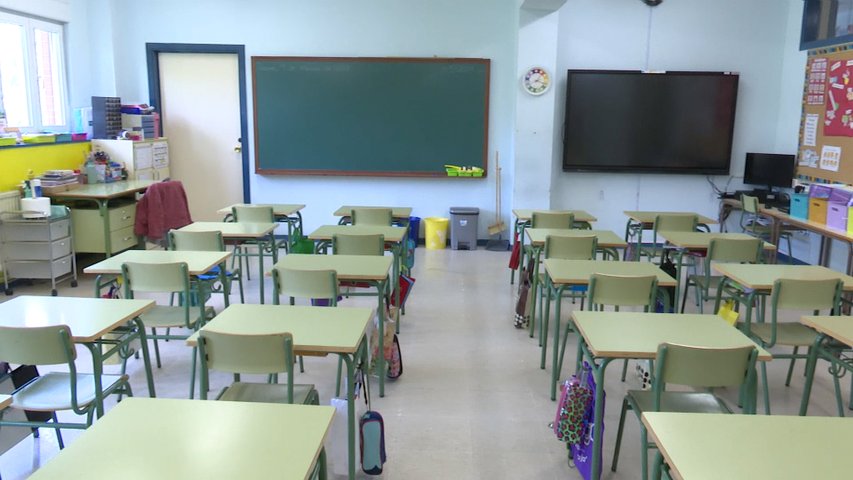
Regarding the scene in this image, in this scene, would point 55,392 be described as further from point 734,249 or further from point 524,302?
point 734,249

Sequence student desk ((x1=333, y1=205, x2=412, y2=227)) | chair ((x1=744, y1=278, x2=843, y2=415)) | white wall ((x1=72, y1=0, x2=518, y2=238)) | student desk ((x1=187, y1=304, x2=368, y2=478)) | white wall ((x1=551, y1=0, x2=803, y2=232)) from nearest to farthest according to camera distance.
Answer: student desk ((x1=187, y1=304, x2=368, y2=478)) → chair ((x1=744, y1=278, x2=843, y2=415)) → student desk ((x1=333, y1=205, x2=412, y2=227)) → white wall ((x1=551, y1=0, x2=803, y2=232)) → white wall ((x1=72, y1=0, x2=518, y2=238))

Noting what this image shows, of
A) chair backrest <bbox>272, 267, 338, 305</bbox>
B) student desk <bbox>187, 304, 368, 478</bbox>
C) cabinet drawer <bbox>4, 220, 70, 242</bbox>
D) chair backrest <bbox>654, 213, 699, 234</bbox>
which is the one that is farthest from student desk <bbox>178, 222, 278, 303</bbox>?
chair backrest <bbox>654, 213, 699, 234</bbox>

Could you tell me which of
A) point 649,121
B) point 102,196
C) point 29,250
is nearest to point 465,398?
point 102,196

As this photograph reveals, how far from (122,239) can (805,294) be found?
595cm

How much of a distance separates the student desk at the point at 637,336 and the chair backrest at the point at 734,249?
1730 mm

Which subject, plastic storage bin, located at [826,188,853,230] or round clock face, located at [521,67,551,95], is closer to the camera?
plastic storage bin, located at [826,188,853,230]

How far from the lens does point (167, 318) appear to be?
3.76 m

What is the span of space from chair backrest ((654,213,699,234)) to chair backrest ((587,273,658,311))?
234 cm

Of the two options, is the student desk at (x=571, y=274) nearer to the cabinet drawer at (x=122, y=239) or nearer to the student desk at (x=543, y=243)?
the student desk at (x=543, y=243)

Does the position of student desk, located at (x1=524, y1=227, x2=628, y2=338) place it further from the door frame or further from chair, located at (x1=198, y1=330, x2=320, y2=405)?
the door frame

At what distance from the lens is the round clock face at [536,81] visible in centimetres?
759

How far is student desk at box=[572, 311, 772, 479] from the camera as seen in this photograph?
8.58ft

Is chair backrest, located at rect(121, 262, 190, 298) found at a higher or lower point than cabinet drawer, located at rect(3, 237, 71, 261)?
higher

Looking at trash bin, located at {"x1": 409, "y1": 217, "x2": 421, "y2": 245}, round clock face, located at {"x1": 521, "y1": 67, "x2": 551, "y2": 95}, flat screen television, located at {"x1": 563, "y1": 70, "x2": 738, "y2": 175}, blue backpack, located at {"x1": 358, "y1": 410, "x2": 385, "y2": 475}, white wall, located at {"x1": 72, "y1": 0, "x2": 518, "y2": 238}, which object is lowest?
blue backpack, located at {"x1": 358, "y1": 410, "x2": 385, "y2": 475}
